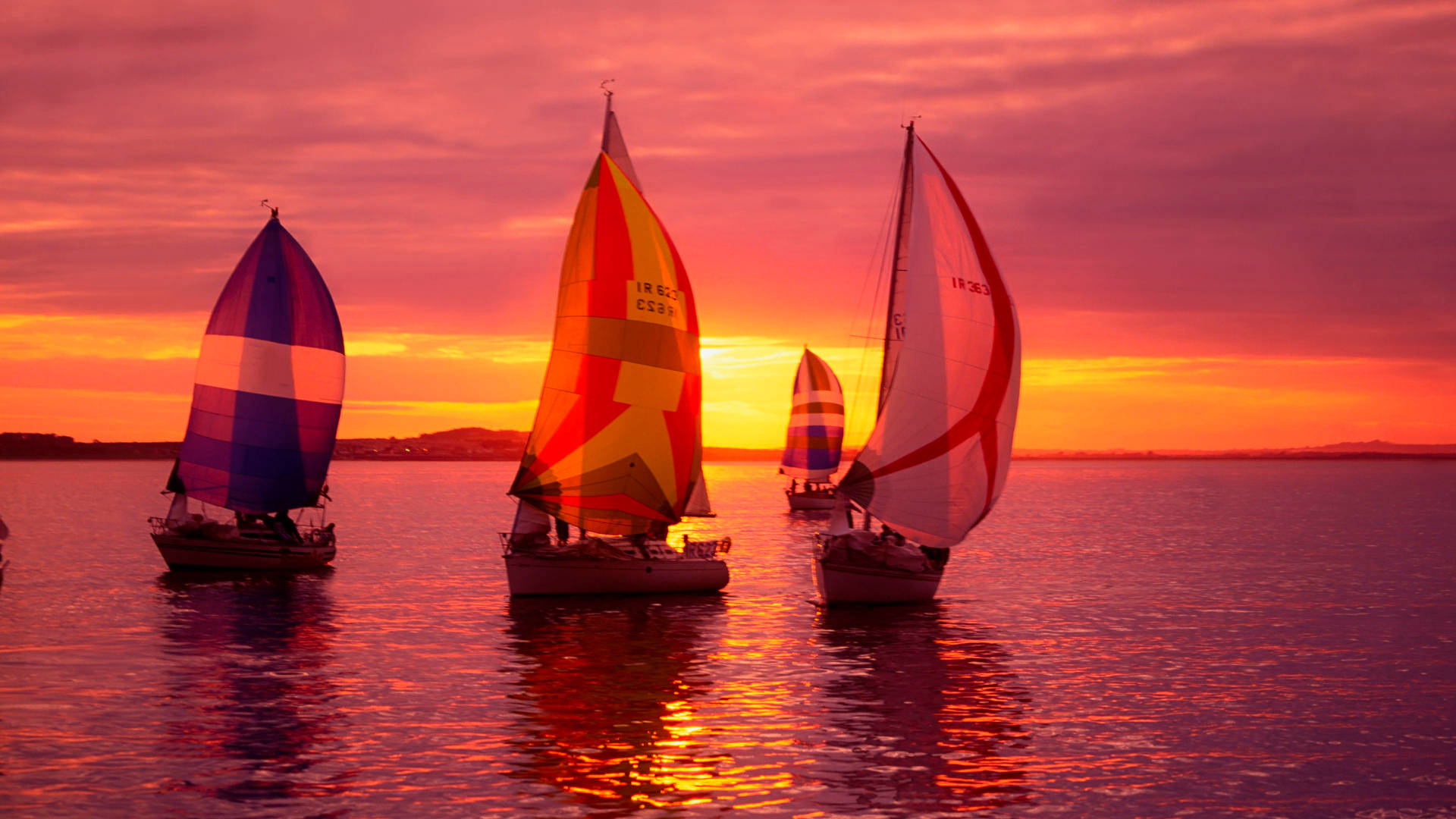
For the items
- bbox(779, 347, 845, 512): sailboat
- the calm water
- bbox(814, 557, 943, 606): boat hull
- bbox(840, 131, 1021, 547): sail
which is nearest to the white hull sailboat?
bbox(814, 557, 943, 606): boat hull

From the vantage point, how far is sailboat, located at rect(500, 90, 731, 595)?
45312 mm

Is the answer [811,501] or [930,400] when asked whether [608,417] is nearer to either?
[930,400]

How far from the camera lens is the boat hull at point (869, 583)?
43.8 metres

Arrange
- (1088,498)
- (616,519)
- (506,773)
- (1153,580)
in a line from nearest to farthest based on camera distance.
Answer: (506,773) < (616,519) < (1153,580) < (1088,498)

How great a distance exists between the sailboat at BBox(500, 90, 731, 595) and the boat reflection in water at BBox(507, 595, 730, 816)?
169 centimetres

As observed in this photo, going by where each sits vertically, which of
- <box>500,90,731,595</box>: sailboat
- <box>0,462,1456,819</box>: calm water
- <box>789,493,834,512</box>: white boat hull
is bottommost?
<box>0,462,1456,819</box>: calm water

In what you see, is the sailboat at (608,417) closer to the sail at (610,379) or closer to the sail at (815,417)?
the sail at (610,379)

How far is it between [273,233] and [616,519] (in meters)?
22.3

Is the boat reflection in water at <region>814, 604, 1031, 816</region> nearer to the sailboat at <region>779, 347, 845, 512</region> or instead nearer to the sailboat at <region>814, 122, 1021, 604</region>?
the sailboat at <region>814, 122, 1021, 604</region>

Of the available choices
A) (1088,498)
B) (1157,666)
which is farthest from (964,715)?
(1088,498)

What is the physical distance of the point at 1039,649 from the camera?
3922 cm

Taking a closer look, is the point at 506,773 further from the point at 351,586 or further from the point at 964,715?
the point at 351,586

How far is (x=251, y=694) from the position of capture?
30203 mm

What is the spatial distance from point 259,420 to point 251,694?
27.6m
